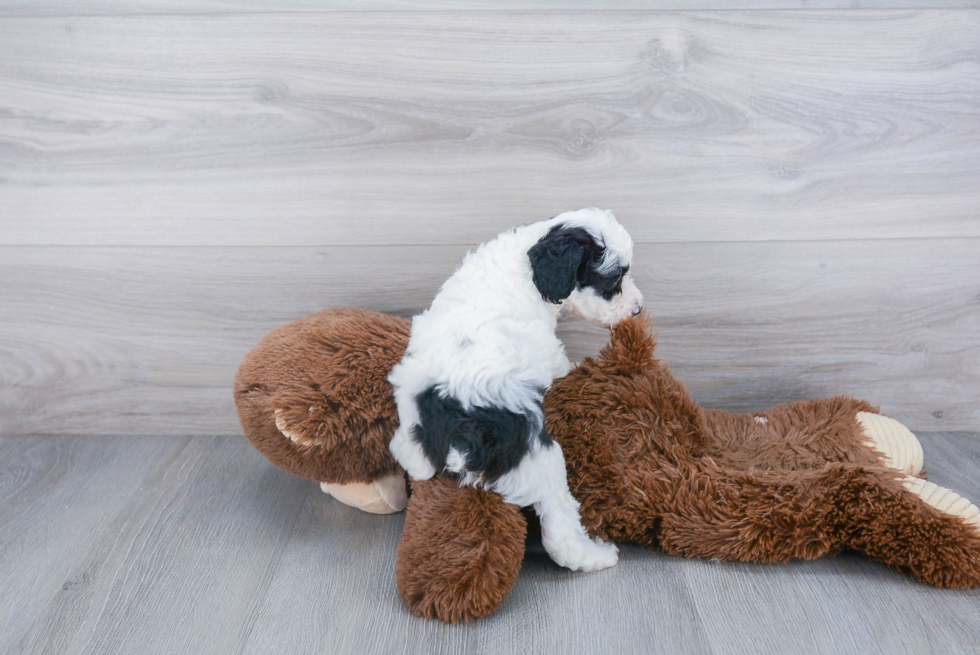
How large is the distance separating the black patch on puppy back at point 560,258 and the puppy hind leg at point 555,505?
0.83 ft

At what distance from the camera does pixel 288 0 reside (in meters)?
1.41

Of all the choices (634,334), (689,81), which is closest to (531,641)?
(634,334)

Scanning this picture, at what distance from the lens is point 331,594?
1.19 meters

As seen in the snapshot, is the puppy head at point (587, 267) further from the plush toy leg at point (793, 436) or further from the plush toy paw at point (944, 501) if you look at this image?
the plush toy paw at point (944, 501)

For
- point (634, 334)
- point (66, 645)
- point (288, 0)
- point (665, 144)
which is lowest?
point (66, 645)

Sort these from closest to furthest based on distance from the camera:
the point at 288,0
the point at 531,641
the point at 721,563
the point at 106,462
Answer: the point at 531,641 → the point at 721,563 → the point at 288,0 → the point at 106,462

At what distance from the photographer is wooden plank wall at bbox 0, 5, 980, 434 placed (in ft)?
4.66

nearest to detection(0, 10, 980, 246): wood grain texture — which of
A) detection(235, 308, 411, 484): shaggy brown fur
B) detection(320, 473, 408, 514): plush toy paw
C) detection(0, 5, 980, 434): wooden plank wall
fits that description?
detection(0, 5, 980, 434): wooden plank wall

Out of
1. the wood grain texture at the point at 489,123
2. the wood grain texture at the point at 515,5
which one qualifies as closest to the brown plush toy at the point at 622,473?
the wood grain texture at the point at 489,123

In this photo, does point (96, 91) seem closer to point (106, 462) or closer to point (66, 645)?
point (106, 462)

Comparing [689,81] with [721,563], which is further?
[689,81]

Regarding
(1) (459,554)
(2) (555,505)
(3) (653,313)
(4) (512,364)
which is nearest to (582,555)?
(2) (555,505)

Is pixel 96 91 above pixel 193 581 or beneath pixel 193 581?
above

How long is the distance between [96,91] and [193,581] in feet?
3.30
